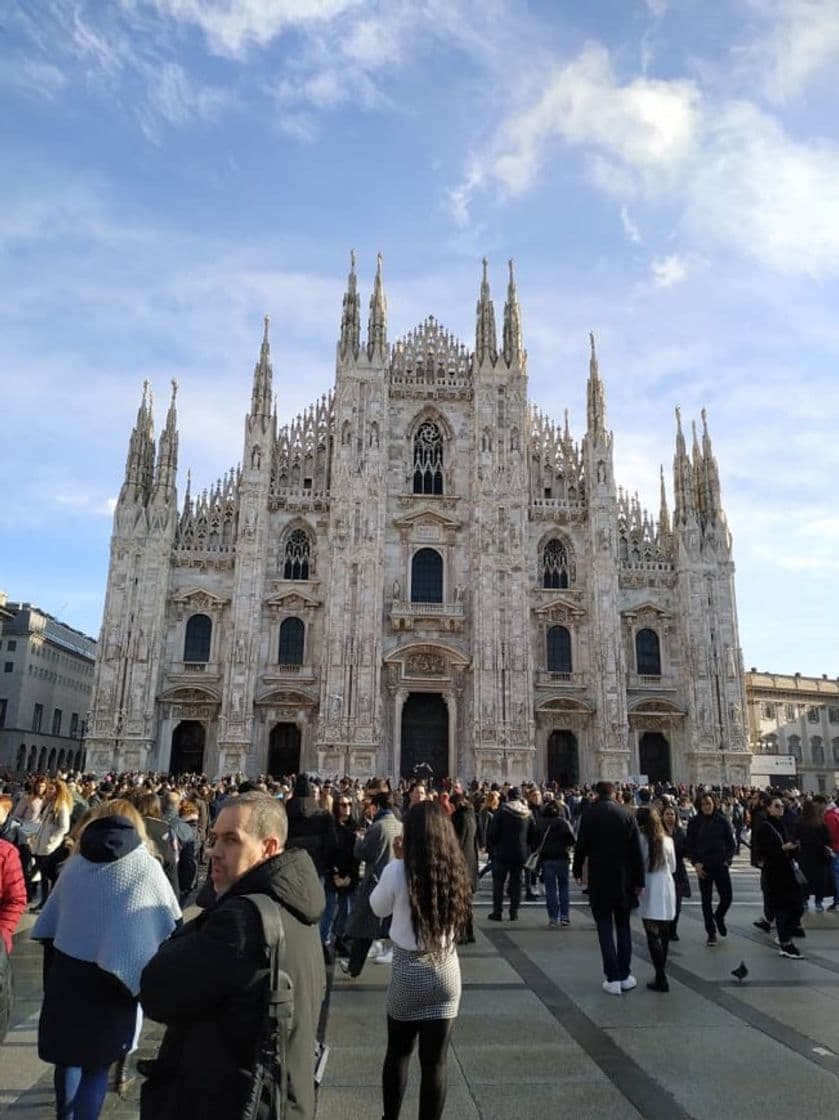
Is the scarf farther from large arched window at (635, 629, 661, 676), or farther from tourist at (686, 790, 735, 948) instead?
large arched window at (635, 629, 661, 676)

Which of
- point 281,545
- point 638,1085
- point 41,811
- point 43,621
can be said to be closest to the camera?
point 638,1085

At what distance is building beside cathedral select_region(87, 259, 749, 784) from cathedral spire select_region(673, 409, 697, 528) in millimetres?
138

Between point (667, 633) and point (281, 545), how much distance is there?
17.8 meters

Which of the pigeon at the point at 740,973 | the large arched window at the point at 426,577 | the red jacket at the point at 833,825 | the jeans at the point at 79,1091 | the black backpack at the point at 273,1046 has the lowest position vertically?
the pigeon at the point at 740,973

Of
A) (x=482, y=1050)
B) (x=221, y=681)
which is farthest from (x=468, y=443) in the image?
(x=482, y=1050)

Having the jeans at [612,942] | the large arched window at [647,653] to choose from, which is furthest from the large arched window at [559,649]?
the jeans at [612,942]

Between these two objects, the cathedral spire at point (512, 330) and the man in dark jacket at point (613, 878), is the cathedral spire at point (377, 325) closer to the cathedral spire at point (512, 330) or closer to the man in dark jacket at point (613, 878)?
the cathedral spire at point (512, 330)

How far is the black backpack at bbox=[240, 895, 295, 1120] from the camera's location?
245 centimetres

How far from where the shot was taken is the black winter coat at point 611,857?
25.8 feet

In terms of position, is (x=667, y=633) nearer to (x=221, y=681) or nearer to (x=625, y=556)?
(x=625, y=556)

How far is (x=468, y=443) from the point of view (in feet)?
126

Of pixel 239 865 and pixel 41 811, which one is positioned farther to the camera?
pixel 41 811

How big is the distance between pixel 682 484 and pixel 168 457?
927 inches

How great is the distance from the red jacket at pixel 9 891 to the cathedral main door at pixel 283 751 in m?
31.1
